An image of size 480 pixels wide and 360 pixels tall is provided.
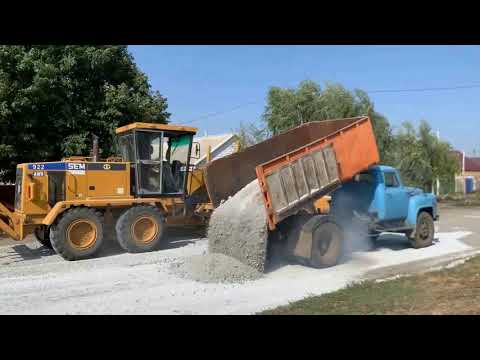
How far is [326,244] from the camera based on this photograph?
8.91m

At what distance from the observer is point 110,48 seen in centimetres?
1538

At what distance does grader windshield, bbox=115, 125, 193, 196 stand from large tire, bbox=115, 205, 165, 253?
67 centimetres

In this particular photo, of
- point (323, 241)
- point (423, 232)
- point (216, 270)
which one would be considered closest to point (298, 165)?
point (323, 241)

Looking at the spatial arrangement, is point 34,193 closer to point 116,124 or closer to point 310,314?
point 116,124

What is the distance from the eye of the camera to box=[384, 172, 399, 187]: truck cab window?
423 inches

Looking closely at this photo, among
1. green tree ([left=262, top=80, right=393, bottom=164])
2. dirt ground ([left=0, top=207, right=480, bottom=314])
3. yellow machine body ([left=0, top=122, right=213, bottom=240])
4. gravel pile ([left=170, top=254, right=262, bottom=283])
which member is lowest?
dirt ground ([left=0, top=207, right=480, bottom=314])

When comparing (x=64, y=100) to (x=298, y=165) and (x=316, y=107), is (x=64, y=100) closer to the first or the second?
(x=298, y=165)

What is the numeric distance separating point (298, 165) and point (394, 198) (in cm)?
319

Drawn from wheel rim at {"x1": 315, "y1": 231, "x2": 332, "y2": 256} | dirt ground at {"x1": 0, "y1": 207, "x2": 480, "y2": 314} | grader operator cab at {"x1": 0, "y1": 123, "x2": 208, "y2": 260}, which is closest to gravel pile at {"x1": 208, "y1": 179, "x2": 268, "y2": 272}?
dirt ground at {"x1": 0, "y1": 207, "x2": 480, "y2": 314}

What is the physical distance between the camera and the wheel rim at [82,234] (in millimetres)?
9953

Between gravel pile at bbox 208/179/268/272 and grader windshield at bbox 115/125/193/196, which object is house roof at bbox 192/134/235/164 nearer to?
grader windshield at bbox 115/125/193/196

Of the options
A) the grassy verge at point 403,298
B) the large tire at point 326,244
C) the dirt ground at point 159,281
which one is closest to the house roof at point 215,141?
the dirt ground at point 159,281
